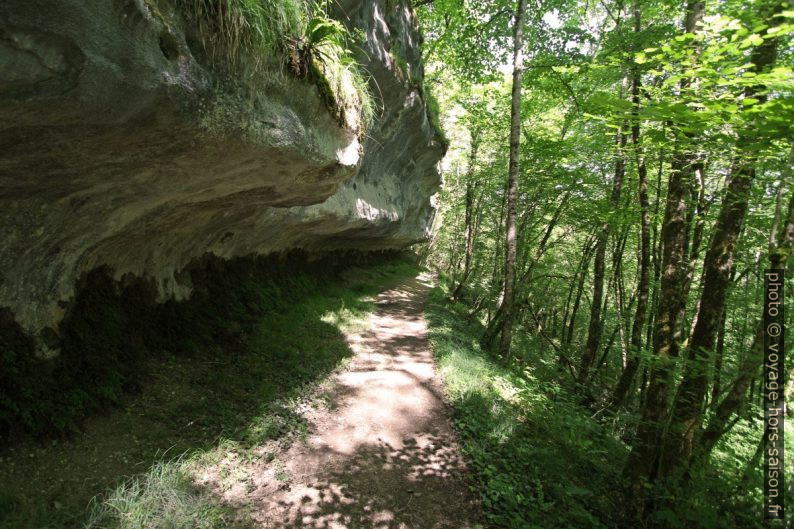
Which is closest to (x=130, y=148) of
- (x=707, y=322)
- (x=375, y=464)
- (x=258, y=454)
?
(x=258, y=454)

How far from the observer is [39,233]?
3.69m

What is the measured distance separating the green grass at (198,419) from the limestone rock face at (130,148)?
1078mm

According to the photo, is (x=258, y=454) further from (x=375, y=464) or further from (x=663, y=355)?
(x=663, y=355)

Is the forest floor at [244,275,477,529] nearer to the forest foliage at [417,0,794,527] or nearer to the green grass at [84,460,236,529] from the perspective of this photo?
the green grass at [84,460,236,529]

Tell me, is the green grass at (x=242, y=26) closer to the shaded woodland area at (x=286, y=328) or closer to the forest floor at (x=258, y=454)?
the shaded woodland area at (x=286, y=328)

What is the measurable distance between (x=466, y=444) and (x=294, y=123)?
490 cm

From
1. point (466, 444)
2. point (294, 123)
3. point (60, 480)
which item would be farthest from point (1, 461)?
point (466, 444)

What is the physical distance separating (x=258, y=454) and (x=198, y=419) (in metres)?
1.00

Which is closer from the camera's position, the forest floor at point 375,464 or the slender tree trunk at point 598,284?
the forest floor at point 375,464

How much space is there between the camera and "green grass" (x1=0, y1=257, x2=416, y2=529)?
11.5 ft

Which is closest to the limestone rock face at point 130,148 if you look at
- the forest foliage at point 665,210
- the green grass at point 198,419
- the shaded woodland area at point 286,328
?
the shaded woodland area at point 286,328

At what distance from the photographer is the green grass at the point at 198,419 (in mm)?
3490

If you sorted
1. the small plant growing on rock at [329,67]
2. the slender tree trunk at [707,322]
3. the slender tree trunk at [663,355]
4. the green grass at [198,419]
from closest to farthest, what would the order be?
the green grass at [198,419]
the small plant growing on rock at [329,67]
the slender tree trunk at [707,322]
the slender tree trunk at [663,355]

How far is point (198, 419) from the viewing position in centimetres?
500
